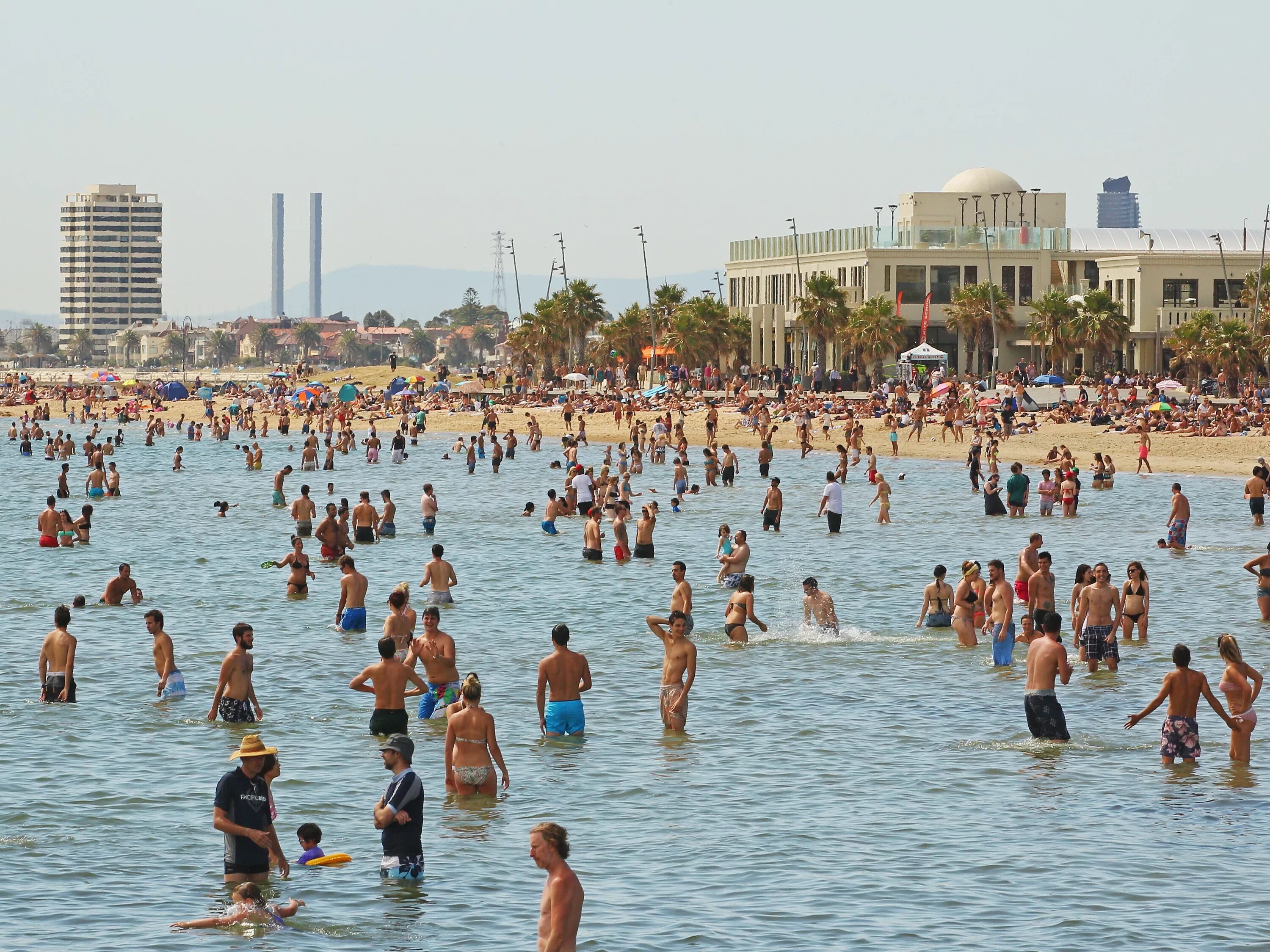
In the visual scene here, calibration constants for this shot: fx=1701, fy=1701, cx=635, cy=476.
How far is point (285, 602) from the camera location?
27.1m

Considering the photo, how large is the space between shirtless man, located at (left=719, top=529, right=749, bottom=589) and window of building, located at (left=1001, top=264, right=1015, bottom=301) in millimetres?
61748

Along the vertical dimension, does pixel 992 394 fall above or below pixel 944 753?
above

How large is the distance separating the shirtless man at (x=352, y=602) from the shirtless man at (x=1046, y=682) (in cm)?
953

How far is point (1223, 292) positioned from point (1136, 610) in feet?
209

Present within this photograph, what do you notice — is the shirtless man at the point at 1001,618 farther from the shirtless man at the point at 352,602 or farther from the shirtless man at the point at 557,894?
the shirtless man at the point at 557,894

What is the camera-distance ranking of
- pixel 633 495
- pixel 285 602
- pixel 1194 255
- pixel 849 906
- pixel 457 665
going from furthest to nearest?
pixel 1194 255 < pixel 633 495 < pixel 285 602 < pixel 457 665 < pixel 849 906

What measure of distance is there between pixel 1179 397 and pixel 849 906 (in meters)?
58.4

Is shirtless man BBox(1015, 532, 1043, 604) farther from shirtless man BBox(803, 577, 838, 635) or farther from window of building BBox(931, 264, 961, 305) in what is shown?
window of building BBox(931, 264, 961, 305)

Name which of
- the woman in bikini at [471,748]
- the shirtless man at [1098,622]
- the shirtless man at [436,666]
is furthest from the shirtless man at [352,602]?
the shirtless man at [1098,622]

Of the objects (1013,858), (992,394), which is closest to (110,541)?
(1013,858)

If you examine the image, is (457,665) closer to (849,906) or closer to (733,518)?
(849,906)

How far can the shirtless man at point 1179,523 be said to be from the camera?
104 ft

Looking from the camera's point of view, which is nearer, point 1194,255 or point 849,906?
point 849,906

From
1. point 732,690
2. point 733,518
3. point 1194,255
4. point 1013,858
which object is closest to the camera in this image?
point 1013,858
